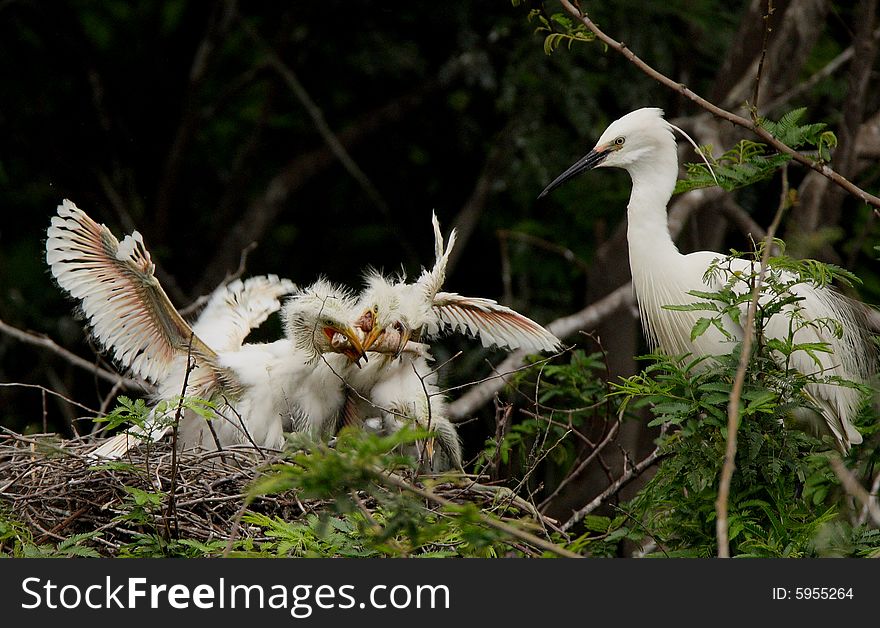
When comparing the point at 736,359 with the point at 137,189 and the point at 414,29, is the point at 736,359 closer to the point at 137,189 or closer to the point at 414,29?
the point at 414,29

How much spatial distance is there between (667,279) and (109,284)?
188 cm

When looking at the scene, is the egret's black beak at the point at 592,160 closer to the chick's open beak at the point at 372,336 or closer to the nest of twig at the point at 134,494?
the chick's open beak at the point at 372,336

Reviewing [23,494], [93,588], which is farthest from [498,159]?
[93,588]

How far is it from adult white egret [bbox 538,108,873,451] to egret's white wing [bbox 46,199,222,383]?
5.05ft

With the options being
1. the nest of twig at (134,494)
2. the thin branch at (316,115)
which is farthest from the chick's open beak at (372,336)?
the thin branch at (316,115)

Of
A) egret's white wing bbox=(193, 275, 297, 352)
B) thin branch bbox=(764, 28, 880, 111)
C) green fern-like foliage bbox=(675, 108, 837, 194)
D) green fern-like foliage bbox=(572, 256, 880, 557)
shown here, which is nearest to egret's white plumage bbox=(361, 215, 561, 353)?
egret's white wing bbox=(193, 275, 297, 352)

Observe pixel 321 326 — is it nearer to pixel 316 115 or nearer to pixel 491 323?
pixel 491 323

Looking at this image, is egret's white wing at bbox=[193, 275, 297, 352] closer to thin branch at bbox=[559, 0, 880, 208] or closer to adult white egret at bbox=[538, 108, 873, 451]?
adult white egret at bbox=[538, 108, 873, 451]

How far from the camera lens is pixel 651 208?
406cm

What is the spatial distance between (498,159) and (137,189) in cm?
281

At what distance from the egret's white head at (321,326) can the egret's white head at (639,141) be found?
1.08m

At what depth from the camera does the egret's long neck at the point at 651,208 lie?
404cm

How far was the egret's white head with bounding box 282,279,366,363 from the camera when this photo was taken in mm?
3828

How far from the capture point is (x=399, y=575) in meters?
2.69
